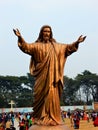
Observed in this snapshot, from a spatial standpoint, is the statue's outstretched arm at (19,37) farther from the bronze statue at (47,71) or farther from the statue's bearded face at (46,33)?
the statue's bearded face at (46,33)

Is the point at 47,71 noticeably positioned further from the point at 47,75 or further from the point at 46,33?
the point at 46,33

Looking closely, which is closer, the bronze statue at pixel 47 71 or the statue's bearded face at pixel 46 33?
the bronze statue at pixel 47 71

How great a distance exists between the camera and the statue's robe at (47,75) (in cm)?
993

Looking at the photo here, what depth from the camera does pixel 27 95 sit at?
95.8 metres

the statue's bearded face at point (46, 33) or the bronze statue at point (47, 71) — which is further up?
the statue's bearded face at point (46, 33)

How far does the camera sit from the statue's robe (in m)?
9.93

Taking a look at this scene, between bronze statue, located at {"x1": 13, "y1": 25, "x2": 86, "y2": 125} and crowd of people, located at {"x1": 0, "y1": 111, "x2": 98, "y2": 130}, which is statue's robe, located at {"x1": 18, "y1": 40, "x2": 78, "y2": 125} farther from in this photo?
crowd of people, located at {"x1": 0, "y1": 111, "x2": 98, "y2": 130}

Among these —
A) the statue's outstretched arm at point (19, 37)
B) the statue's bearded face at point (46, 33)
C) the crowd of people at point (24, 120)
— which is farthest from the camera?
the crowd of people at point (24, 120)

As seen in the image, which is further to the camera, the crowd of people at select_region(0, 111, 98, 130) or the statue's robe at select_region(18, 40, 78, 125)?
the crowd of people at select_region(0, 111, 98, 130)

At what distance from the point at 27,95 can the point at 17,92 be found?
6.76 meters

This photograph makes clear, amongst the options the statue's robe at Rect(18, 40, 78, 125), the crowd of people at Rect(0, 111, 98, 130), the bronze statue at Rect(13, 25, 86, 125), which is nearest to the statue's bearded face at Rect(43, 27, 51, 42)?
the bronze statue at Rect(13, 25, 86, 125)

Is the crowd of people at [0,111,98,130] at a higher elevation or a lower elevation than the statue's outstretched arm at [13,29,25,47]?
lower

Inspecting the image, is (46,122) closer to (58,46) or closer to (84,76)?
(58,46)

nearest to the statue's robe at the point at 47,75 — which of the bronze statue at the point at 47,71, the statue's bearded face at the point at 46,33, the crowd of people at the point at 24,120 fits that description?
the bronze statue at the point at 47,71
